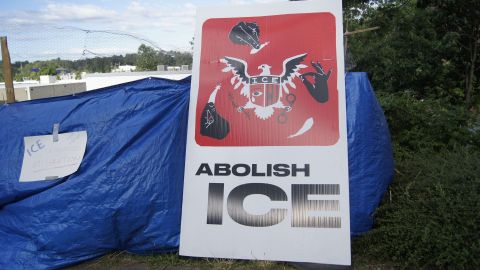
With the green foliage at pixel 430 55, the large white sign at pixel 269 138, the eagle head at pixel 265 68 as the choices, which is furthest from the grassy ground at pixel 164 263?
the green foliage at pixel 430 55

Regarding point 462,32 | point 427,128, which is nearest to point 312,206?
point 427,128

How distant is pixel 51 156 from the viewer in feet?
13.1

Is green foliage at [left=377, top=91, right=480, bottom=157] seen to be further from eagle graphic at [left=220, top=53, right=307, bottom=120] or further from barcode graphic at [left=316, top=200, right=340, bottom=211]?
eagle graphic at [left=220, top=53, right=307, bottom=120]

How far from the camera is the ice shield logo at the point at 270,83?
360 centimetres

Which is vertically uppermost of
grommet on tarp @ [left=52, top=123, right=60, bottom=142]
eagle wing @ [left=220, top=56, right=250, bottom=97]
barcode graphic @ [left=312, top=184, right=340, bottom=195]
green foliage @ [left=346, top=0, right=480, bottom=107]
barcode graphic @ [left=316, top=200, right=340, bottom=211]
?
green foliage @ [left=346, top=0, right=480, bottom=107]

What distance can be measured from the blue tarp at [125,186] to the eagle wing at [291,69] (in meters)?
0.52

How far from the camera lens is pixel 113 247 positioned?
12.5 feet

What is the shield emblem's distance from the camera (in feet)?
12.1

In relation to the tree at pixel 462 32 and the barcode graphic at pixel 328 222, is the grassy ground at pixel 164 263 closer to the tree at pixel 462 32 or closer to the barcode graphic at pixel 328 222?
the barcode graphic at pixel 328 222

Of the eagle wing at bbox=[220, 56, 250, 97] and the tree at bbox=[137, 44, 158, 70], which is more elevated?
the tree at bbox=[137, 44, 158, 70]

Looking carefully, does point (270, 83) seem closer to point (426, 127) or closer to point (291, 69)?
point (291, 69)

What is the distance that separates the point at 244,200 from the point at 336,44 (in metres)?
1.51

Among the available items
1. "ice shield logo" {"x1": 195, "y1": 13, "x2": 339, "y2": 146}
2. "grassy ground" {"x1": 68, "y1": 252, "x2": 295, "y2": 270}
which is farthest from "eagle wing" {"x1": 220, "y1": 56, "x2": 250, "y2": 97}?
"grassy ground" {"x1": 68, "y1": 252, "x2": 295, "y2": 270}

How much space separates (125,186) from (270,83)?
154 centimetres
